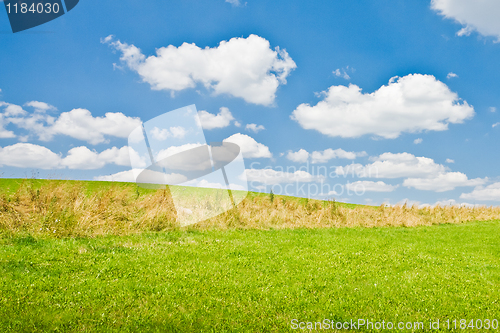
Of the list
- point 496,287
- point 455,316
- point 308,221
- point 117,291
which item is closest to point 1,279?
point 117,291

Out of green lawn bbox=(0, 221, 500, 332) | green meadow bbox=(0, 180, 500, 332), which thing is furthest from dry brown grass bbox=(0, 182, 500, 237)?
green lawn bbox=(0, 221, 500, 332)

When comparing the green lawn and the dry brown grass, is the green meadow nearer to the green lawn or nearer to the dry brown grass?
the green lawn

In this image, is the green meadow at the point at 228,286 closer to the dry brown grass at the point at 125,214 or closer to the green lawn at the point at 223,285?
the green lawn at the point at 223,285

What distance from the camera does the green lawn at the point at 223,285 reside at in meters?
6.92

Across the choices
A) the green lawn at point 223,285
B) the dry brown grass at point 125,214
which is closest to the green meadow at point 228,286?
the green lawn at point 223,285

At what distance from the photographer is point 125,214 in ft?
61.4

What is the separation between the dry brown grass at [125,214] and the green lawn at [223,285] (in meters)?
2.01

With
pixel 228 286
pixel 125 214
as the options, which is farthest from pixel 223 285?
pixel 125 214

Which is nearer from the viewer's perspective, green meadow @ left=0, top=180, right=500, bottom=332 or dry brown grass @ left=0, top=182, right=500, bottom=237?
green meadow @ left=0, top=180, right=500, bottom=332

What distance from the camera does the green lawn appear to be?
6.92m

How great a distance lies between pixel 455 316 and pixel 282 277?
4424mm

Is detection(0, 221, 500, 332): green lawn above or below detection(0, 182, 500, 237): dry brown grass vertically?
below

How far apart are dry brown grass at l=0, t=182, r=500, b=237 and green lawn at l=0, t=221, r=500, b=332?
201 centimetres

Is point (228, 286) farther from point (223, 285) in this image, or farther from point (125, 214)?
point (125, 214)
